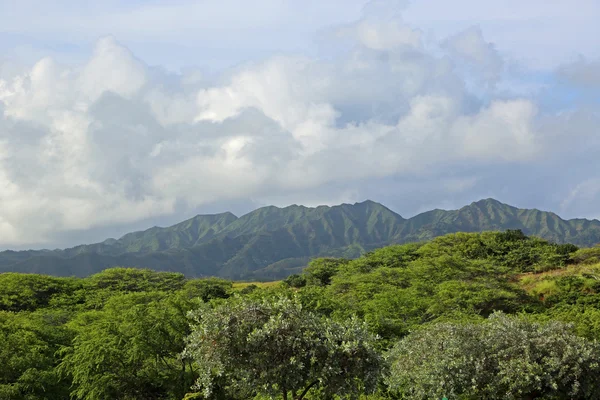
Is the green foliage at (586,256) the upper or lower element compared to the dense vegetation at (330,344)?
upper

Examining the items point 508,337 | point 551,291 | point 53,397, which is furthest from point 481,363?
point 551,291

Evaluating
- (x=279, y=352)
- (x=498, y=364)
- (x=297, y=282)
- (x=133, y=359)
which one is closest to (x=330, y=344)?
(x=279, y=352)

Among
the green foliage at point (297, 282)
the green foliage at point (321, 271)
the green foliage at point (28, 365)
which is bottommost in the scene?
the green foliage at point (28, 365)

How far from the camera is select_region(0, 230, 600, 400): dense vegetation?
1597cm

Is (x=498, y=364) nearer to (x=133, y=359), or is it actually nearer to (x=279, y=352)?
(x=279, y=352)

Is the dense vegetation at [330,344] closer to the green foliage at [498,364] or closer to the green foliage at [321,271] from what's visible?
the green foliage at [498,364]

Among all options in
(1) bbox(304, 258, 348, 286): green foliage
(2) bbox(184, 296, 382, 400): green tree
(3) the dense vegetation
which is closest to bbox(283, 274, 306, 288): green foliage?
(1) bbox(304, 258, 348, 286): green foliage

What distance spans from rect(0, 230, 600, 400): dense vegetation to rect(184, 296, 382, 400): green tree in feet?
0.12

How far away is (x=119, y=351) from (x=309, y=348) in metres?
16.0

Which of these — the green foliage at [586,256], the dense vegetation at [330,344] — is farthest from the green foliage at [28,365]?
the green foliage at [586,256]

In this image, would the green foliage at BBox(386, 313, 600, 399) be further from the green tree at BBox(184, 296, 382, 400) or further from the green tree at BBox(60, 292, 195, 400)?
the green tree at BBox(60, 292, 195, 400)

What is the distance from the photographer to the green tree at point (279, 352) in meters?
15.7

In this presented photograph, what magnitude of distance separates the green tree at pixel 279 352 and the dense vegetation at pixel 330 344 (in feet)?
0.12

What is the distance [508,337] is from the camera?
23.3 metres
